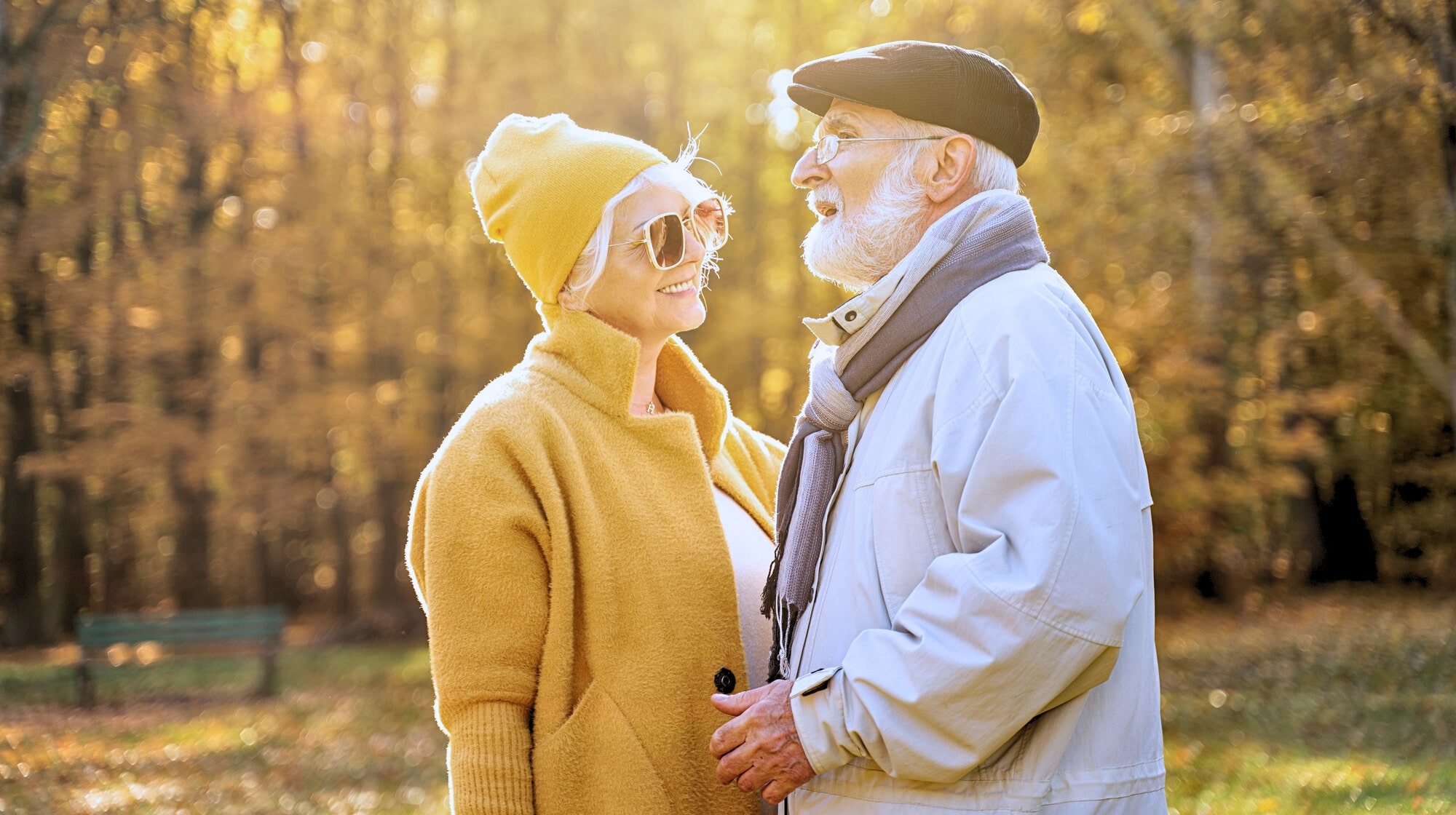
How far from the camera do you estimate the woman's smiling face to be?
9.34ft

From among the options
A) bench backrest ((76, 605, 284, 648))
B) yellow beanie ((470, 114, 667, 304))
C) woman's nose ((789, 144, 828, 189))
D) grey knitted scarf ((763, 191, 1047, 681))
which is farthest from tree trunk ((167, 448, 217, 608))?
grey knitted scarf ((763, 191, 1047, 681))

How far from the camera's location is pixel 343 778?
26.1ft

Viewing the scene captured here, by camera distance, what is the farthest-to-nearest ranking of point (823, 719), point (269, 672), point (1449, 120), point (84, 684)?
1. point (269, 672)
2. point (84, 684)
3. point (1449, 120)
4. point (823, 719)

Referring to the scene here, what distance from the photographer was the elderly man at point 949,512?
2043mm

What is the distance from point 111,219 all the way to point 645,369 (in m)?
15.7

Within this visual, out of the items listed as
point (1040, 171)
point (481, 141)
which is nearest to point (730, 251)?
point (481, 141)

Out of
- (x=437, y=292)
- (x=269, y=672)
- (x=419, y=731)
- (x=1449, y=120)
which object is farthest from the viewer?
(x=437, y=292)

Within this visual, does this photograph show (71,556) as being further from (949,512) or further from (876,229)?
(949,512)

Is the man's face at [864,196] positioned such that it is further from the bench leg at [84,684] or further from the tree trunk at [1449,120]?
the bench leg at [84,684]

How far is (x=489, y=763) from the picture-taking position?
2.46m

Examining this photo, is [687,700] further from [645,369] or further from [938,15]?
[938,15]

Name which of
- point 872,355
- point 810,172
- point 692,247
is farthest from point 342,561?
point 872,355

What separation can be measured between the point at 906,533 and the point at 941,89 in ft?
2.87

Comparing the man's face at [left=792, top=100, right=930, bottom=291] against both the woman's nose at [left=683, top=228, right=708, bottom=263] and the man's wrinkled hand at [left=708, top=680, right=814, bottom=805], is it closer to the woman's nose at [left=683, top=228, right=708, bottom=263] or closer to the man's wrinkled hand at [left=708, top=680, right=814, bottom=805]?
the woman's nose at [left=683, top=228, right=708, bottom=263]
